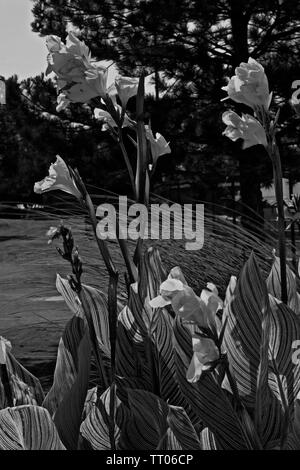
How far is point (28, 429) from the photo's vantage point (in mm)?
1229

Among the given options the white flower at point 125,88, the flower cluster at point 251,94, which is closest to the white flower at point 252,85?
the flower cluster at point 251,94

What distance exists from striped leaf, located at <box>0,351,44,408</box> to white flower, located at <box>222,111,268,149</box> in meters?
0.68

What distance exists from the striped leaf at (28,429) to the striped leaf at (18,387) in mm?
196

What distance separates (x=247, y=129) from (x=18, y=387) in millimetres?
726

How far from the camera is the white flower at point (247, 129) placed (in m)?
1.57

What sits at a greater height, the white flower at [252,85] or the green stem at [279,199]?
the white flower at [252,85]

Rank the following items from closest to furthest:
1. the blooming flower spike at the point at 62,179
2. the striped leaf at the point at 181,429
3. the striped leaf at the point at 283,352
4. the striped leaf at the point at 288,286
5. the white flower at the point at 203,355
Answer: the white flower at the point at 203,355 < the striped leaf at the point at 181,429 < the striped leaf at the point at 283,352 < the blooming flower spike at the point at 62,179 < the striped leaf at the point at 288,286

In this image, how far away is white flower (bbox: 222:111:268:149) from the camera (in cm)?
157

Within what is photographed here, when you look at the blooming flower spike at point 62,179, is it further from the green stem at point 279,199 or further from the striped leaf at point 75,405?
the green stem at point 279,199

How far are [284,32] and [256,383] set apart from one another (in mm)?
8162

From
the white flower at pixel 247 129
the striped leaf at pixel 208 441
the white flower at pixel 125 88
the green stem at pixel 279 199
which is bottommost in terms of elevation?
the striped leaf at pixel 208 441

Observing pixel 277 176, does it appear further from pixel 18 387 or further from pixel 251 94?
pixel 18 387

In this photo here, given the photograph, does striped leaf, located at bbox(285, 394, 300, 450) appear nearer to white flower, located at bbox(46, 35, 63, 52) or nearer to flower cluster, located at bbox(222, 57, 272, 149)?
flower cluster, located at bbox(222, 57, 272, 149)

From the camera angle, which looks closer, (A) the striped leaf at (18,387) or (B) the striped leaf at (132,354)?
(A) the striped leaf at (18,387)
